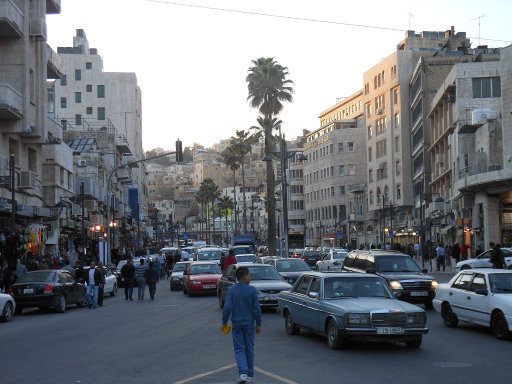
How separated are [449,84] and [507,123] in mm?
13231

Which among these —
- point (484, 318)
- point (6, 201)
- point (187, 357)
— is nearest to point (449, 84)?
point (6, 201)

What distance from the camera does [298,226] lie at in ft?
436

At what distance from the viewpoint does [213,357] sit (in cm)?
1422

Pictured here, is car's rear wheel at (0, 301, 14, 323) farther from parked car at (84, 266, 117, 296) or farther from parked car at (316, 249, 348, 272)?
parked car at (316, 249, 348, 272)

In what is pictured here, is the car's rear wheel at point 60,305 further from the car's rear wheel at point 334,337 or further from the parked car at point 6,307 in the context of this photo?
the car's rear wheel at point 334,337

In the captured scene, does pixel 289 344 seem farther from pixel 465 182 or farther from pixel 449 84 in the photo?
pixel 449 84

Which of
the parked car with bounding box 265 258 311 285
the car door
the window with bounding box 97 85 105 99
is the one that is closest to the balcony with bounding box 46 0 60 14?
the parked car with bounding box 265 258 311 285

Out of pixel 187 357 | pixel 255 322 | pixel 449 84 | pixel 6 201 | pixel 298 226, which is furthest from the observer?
pixel 298 226

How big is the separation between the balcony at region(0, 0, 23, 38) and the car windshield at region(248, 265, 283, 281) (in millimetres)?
17917

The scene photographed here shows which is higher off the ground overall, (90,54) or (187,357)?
(90,54)

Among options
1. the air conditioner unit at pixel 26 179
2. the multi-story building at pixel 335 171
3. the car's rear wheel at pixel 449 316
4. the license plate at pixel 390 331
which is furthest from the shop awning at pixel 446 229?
the license plate at pixel 390 331

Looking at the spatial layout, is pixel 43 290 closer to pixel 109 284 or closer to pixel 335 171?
pixel 109 284

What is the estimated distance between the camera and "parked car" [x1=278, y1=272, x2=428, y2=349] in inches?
564

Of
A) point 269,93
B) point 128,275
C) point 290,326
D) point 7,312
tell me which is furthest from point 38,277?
point 269,93
